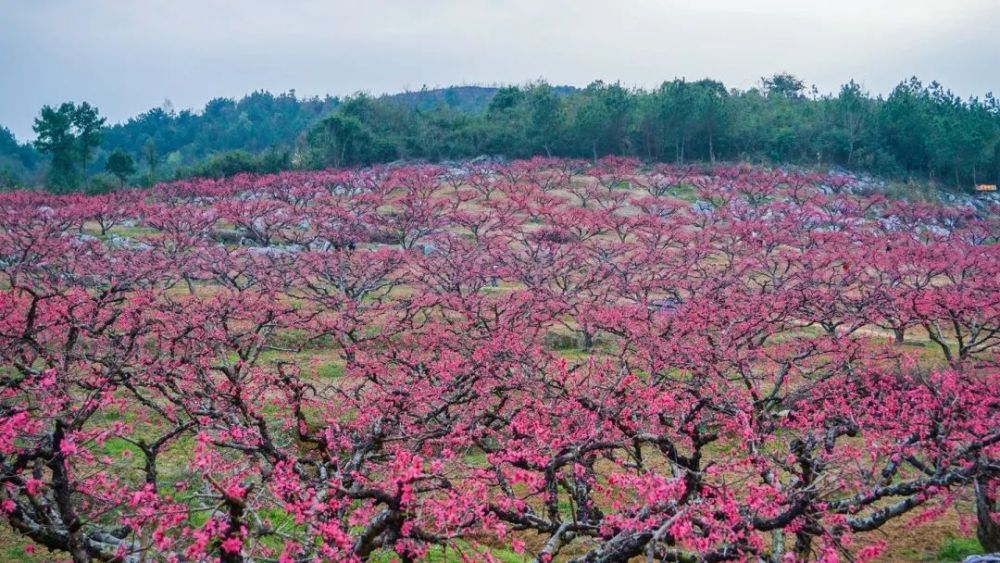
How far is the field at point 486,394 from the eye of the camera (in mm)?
8062

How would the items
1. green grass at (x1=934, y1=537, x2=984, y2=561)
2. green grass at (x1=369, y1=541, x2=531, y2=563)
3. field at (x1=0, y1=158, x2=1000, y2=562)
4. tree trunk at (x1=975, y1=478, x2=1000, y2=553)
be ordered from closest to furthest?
field at (x1=0, y1=158, x2=1000, y2=562) → tree trunk at (x1=975, y1=478, x2=1000, y2=553) → green grass at (x1=369, y1=541, x2=531, y2=563) → green grass at (x1=934, y1=537, x2=984, y2=561)

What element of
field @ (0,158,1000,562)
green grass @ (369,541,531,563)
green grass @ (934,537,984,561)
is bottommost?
green grass @ (934,537,984,561)

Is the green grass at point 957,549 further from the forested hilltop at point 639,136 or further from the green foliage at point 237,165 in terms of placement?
the green foliage at point 237,165

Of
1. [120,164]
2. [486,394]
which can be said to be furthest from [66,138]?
[486,394]

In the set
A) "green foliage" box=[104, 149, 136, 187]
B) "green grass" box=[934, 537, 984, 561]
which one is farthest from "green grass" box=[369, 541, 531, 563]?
"green foliage" box=[104, 149, 136, 187]

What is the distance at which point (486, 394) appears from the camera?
13.9m

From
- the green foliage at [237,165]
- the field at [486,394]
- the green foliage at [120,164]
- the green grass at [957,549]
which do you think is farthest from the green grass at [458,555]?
the green foliage at [120,164]

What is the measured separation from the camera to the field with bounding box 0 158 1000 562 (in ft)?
26.5

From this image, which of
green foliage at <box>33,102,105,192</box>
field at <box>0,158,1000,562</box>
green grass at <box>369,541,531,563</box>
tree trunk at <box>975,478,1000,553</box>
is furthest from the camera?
green foliage at <box>33,102,105,192</box>

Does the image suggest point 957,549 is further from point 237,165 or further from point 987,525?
point 237,165

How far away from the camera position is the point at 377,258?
31.2 meters

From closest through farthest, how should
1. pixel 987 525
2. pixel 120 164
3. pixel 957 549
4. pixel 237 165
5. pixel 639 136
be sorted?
pixel 987 525 → pixel 957 549 → pixel 120 164 → pixel 237 165 → pixel 639 136

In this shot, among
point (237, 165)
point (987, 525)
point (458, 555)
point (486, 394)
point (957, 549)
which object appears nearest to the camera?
point (987, 525)

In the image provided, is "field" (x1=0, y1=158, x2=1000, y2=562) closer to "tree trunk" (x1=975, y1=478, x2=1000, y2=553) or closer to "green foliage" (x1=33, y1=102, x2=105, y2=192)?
"tree trunk" (x1=975, y1=478, x2=1000, y2=553)
